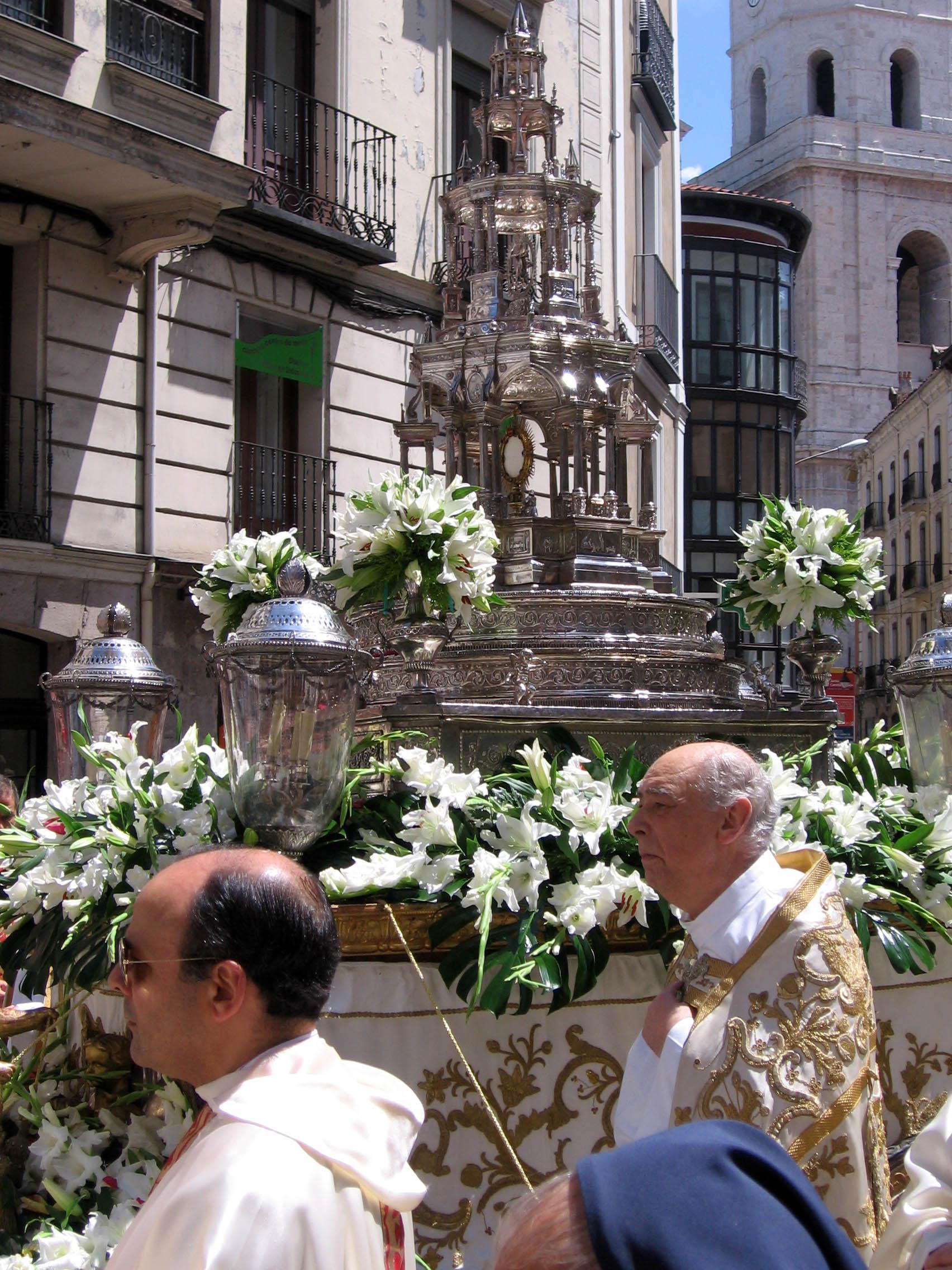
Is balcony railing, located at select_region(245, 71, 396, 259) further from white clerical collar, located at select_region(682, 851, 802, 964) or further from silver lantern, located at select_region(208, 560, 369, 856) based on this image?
white clerical collar, located at select_region(682, 851, 802, 964)

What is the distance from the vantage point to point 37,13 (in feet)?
35.8

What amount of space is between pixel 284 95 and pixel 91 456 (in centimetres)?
410

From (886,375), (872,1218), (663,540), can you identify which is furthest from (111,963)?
(886,375)

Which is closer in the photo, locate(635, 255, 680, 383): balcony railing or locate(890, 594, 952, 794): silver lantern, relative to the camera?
locate(890, 594, 952, 794): silver lantern

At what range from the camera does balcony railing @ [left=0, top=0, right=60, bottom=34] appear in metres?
10.6

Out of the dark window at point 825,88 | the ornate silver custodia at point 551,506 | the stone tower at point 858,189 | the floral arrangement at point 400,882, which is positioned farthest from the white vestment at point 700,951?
the dark window at point 825,88

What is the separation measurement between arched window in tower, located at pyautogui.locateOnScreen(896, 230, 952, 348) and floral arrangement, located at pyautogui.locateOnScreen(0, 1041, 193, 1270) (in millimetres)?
49440

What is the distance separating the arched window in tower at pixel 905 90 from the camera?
51.5 metres

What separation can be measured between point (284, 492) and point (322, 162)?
9.73 feet

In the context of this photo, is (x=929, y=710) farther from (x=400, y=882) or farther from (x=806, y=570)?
(x=400, y=882)

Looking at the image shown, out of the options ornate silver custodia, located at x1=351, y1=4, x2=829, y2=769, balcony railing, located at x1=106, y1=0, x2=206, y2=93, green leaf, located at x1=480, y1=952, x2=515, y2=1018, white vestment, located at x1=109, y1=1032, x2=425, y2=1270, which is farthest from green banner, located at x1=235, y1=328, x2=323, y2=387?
white vestment, located at x1=109, y1=1032, x2=425, y2=1270

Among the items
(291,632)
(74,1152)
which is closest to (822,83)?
(291,632)

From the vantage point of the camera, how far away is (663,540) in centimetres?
1989

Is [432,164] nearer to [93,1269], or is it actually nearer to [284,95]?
[284,95]
